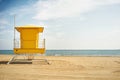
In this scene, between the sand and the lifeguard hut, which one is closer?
the sand

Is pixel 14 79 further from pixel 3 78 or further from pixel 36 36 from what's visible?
pixel 36 36

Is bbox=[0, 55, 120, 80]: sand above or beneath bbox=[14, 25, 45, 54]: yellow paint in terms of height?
beneath

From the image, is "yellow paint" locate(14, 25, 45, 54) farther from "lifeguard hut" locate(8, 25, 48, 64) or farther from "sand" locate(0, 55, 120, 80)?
"sand" locate(0, 55, 120, 80)

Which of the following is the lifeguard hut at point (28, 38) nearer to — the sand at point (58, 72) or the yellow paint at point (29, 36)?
the yellow paint at point (29, 36)

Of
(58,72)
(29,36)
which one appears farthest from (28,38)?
(58,72)

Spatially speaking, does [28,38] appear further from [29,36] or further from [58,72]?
[58,72]

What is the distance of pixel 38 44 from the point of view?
1670cm

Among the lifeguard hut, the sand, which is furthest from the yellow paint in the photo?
the sand

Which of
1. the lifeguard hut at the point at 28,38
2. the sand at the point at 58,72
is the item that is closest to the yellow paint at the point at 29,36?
the lifeguard hut at the point at 28,38

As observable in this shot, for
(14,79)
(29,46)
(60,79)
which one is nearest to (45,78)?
(60,79)

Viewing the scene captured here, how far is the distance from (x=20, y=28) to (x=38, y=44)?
1903 millimetres

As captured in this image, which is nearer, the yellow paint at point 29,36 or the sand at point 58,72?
the sand at point 58,72

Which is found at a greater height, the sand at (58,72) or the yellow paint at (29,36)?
the yellow paint at (29,36)

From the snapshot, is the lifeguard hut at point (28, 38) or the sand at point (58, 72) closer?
the sand at point (58, 72)
